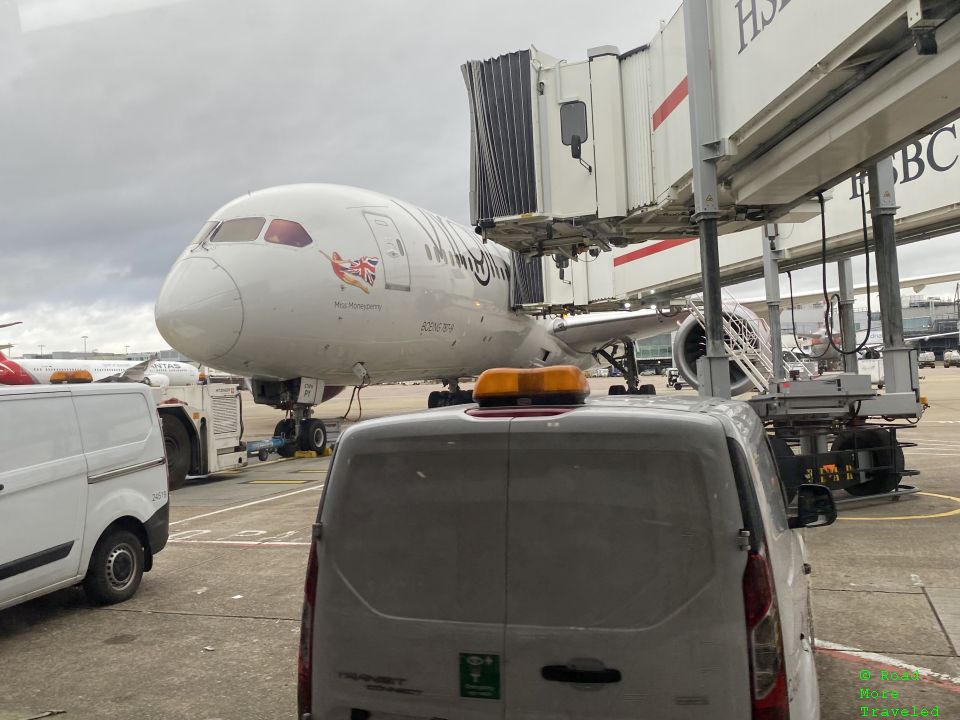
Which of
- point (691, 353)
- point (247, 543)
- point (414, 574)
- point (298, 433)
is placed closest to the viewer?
point (414, 574)

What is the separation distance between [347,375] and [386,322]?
1.32 meters

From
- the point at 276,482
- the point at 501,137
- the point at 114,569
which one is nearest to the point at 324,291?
the point at 276,482

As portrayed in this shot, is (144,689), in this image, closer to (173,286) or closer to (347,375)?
(173,286)

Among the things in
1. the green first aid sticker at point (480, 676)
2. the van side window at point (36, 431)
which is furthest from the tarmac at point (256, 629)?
the green first aid sticker at point (480, 676)

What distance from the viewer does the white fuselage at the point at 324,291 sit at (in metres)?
10.9

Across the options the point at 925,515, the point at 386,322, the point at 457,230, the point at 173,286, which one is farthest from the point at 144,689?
the point at 457,230

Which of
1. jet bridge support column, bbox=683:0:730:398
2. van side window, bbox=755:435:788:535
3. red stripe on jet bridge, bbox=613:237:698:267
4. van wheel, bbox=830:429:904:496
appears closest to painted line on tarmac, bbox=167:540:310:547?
jet bridge support column, bbox=683:0:730:398

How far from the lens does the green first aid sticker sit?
2.24 metres

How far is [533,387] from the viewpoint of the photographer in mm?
2506

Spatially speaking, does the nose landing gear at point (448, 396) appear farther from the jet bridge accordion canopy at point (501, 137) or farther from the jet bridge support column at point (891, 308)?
the jet bridge support column at point (891, 308)

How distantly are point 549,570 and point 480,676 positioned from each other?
368mm

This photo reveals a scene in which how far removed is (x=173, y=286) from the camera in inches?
433

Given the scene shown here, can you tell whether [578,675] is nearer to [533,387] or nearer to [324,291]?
[533,387]

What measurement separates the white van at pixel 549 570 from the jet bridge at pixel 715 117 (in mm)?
2830
